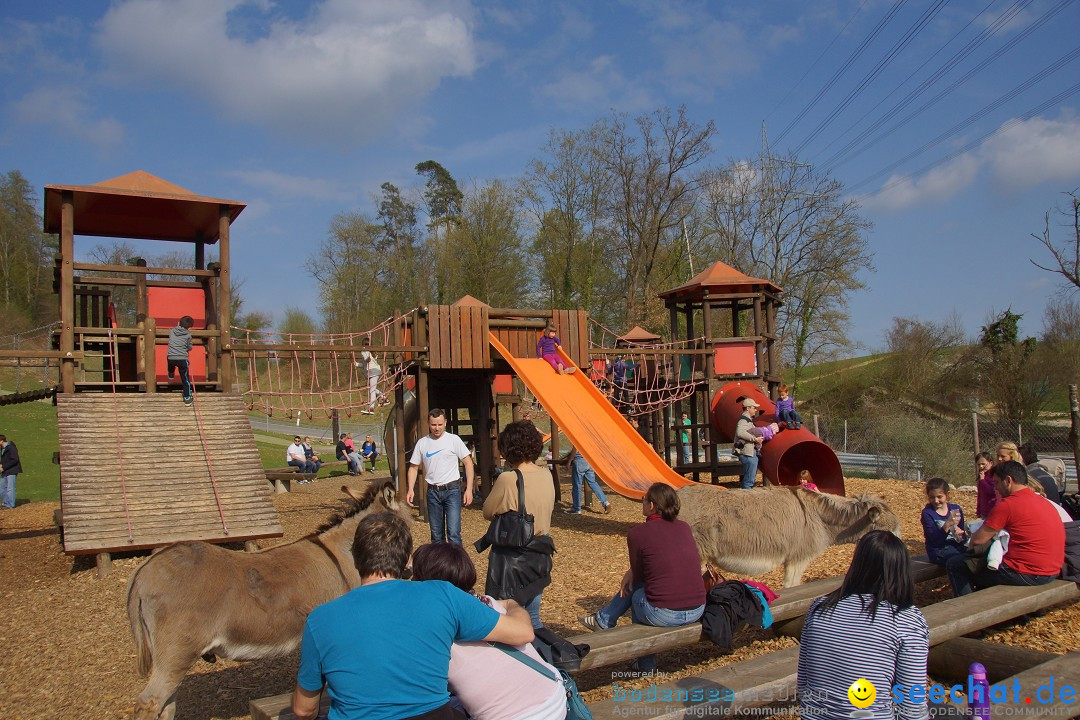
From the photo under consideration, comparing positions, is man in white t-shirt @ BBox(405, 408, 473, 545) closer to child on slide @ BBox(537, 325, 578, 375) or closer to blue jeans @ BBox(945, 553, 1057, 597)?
blue jeans @ BBox(945, 553, 1057, 597)

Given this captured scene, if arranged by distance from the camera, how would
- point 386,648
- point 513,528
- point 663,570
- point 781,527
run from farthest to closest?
1. point 781,527
2. point 663,570
3. point 513,528
4. point 386,648

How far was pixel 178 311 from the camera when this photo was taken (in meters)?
11.2

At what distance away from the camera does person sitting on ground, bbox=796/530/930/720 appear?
275 cm

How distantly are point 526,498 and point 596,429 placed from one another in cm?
674

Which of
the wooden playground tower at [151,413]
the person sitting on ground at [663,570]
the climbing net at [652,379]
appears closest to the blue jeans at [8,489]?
the wooden playground tower at [151,413]

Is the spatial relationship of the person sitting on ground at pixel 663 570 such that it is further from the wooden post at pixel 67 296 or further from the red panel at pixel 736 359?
the red panel at pixel 736 359

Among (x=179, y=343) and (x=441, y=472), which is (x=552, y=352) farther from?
(x=441, y=472)

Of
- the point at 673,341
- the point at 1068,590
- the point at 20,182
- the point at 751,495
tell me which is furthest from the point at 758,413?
the point at 20,182

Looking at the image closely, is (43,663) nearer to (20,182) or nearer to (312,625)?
(312,625)

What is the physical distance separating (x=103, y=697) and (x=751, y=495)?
204 inches

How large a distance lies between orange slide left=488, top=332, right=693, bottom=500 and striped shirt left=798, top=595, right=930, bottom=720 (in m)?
6.16

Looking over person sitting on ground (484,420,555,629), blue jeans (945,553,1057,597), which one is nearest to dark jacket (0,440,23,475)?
person sitting on ground (484,420,555,629)

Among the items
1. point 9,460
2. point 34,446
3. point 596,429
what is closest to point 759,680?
point 596,429

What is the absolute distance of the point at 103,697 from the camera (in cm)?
474
